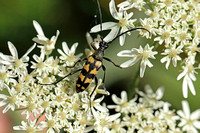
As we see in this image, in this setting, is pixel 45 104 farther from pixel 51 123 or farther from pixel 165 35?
pixel 165 35

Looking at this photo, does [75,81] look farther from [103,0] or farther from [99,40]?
[103,0]

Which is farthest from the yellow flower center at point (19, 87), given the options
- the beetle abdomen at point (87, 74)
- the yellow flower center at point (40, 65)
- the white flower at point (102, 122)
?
the white flower at point (102, 122)

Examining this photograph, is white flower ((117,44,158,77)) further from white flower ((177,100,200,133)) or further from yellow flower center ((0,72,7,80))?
yellow flower center ((0,72,7,80))

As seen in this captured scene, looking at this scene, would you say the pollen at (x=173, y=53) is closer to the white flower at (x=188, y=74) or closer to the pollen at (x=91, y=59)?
the white flower at (x=188, y=74)

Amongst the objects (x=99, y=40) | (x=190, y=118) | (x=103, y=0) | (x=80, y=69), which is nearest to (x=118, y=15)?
(x=99, y=40)

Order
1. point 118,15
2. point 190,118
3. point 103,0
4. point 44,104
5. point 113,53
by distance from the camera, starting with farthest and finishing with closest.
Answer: point 103,0 < point 113,53 < point 190,118 < point 118,15 < point 44,104

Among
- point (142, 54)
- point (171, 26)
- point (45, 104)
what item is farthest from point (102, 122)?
point (171, 26)

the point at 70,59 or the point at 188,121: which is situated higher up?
the point at 70,59

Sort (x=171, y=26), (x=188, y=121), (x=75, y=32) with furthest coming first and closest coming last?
(x=75, y=32) < (x=188, y=121) < (x=171, y=26)

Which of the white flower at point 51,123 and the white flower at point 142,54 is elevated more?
the white flower at point 142,54
